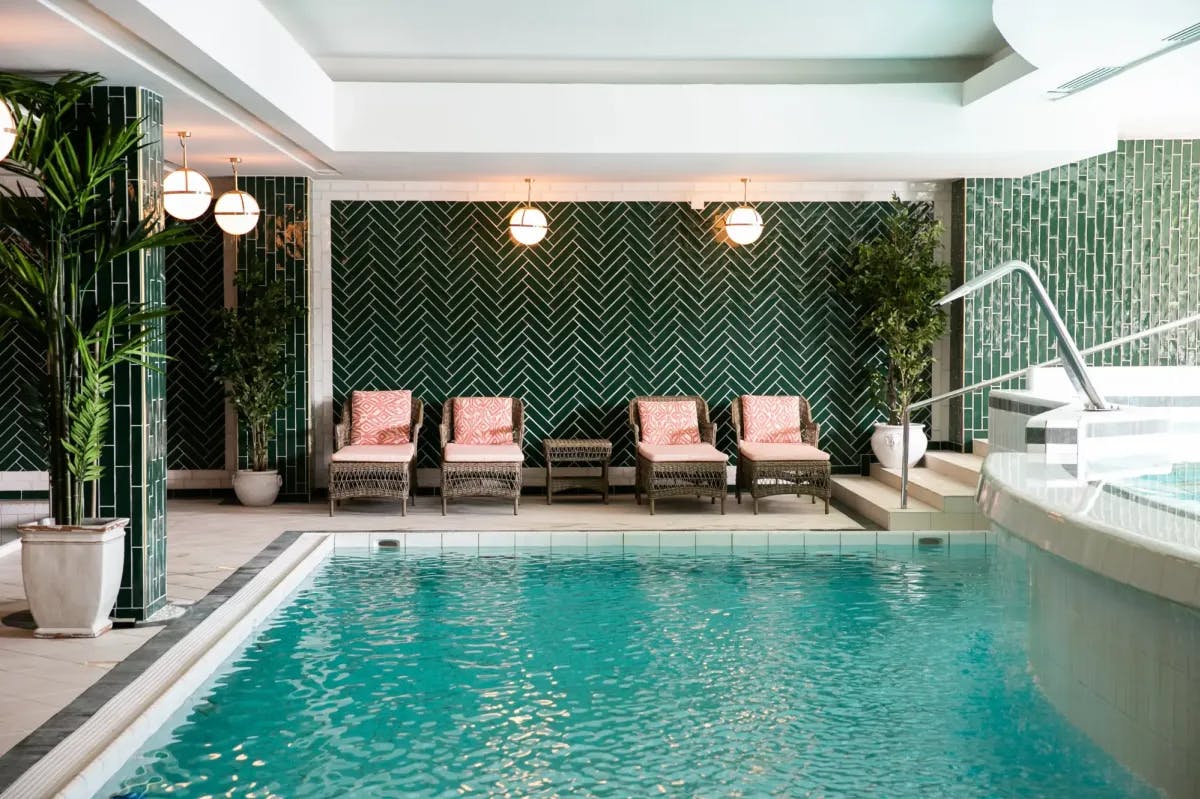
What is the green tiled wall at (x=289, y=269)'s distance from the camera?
11023 mm

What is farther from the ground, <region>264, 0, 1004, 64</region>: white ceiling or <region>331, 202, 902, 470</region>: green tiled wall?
<region>264, 0, 1004, 64</region>: white ceiling

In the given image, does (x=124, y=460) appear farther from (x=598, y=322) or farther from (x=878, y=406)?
(x=878, y=406)

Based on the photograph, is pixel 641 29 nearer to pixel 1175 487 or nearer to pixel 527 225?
pixel 527 225

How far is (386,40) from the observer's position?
852 centimetres

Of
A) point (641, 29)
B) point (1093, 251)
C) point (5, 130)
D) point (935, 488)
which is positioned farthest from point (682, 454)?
point (5, 130)

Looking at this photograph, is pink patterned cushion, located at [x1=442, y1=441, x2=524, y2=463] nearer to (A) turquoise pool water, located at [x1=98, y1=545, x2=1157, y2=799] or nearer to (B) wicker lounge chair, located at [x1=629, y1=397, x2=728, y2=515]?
(B) wicker lounge chair, located at [x1=629, y1=397, x2=728, y2=515]

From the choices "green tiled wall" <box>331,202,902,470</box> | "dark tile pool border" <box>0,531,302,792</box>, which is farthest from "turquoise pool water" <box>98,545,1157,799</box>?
"green tiled wall" <box>331,202,902,470</box>

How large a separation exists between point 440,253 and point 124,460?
5.33 metres

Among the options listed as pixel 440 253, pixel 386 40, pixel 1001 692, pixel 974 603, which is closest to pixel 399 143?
pixel 386 40

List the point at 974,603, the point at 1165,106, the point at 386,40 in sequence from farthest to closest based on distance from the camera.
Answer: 1. the point at 1165,106
2. the point at 386,40
3. the point at 974,603

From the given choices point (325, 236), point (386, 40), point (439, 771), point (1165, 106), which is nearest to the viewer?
point (439, 771)

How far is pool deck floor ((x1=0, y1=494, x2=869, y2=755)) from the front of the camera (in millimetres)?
5980

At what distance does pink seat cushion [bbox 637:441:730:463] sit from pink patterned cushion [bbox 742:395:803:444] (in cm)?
60

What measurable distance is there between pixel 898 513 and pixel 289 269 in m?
5.74
